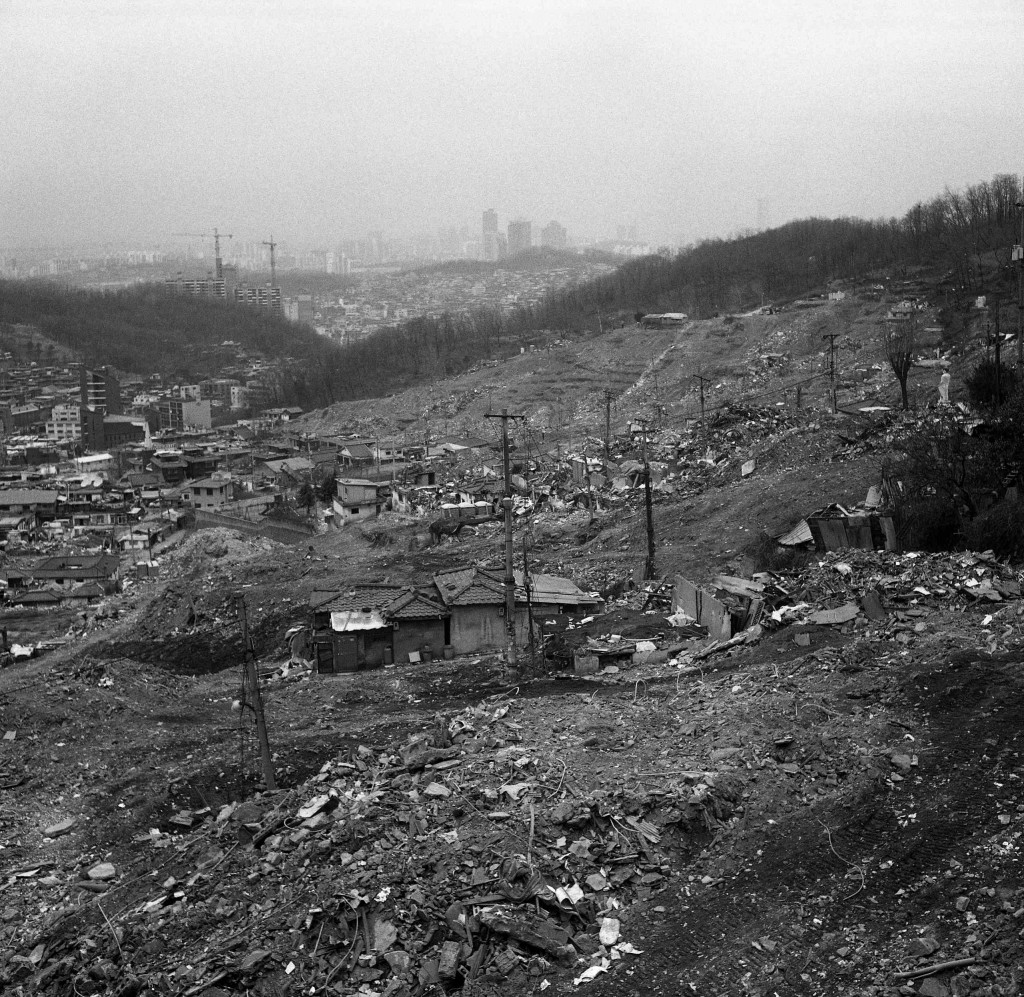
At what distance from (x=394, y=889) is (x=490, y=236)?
483 ft

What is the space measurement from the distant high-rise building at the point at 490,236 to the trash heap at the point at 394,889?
135331 millimetres

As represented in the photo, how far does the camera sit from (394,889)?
15.0 ft

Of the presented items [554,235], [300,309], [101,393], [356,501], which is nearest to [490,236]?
[554,235]

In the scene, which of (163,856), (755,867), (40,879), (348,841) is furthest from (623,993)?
(40,879)

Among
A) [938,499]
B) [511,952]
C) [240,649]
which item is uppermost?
[938,499]

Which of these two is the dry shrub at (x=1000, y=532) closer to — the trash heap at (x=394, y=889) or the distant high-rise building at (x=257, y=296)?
the trash heap at (x=394, y=889)

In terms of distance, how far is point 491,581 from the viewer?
1003cm

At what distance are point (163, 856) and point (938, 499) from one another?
22.2 ft

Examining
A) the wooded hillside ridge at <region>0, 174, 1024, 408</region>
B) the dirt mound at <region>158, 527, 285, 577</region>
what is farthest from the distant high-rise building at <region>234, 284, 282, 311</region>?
the dirt mound at <region>158, 527, 285, 577</region>

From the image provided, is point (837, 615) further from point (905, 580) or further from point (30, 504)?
point (30, 504)

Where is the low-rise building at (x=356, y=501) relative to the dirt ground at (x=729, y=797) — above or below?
below

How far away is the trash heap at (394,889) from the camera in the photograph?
4.25 m

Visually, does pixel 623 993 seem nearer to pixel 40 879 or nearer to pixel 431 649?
pixel 40 879

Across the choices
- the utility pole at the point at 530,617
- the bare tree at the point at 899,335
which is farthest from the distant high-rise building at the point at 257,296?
the utility pole at the point at 530,617
